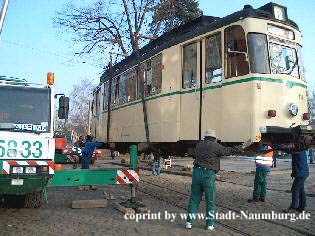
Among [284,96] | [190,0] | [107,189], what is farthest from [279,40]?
[190,0]

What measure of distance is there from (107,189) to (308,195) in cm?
603

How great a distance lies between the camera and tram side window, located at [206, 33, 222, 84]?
30.5 ft

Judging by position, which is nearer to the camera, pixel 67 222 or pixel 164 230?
pixel 164 230

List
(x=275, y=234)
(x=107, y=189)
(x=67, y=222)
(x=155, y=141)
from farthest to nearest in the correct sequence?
(x=107, y=189) < (x=155, y=141) < (x=67, y=222) < (x=275, y=234)

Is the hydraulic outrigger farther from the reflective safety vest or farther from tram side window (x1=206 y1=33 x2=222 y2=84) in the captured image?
the reflective safety vest

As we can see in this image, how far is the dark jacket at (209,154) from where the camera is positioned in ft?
24.0

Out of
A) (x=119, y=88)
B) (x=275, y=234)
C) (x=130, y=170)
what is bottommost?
(x=275, y=234)

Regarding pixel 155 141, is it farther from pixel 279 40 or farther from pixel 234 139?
Answer: pixel 279 40

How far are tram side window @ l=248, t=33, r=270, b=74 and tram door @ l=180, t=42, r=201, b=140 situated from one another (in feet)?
5.09

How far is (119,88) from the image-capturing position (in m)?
14.8

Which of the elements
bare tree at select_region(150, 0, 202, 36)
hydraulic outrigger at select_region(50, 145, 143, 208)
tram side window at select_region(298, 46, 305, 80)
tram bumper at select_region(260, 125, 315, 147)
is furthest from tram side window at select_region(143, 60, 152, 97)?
bare tree at select_region(150, 0, 202, 36)

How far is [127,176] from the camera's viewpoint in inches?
352

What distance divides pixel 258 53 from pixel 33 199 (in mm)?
5750

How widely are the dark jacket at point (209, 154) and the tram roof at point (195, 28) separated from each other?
3.16 m
